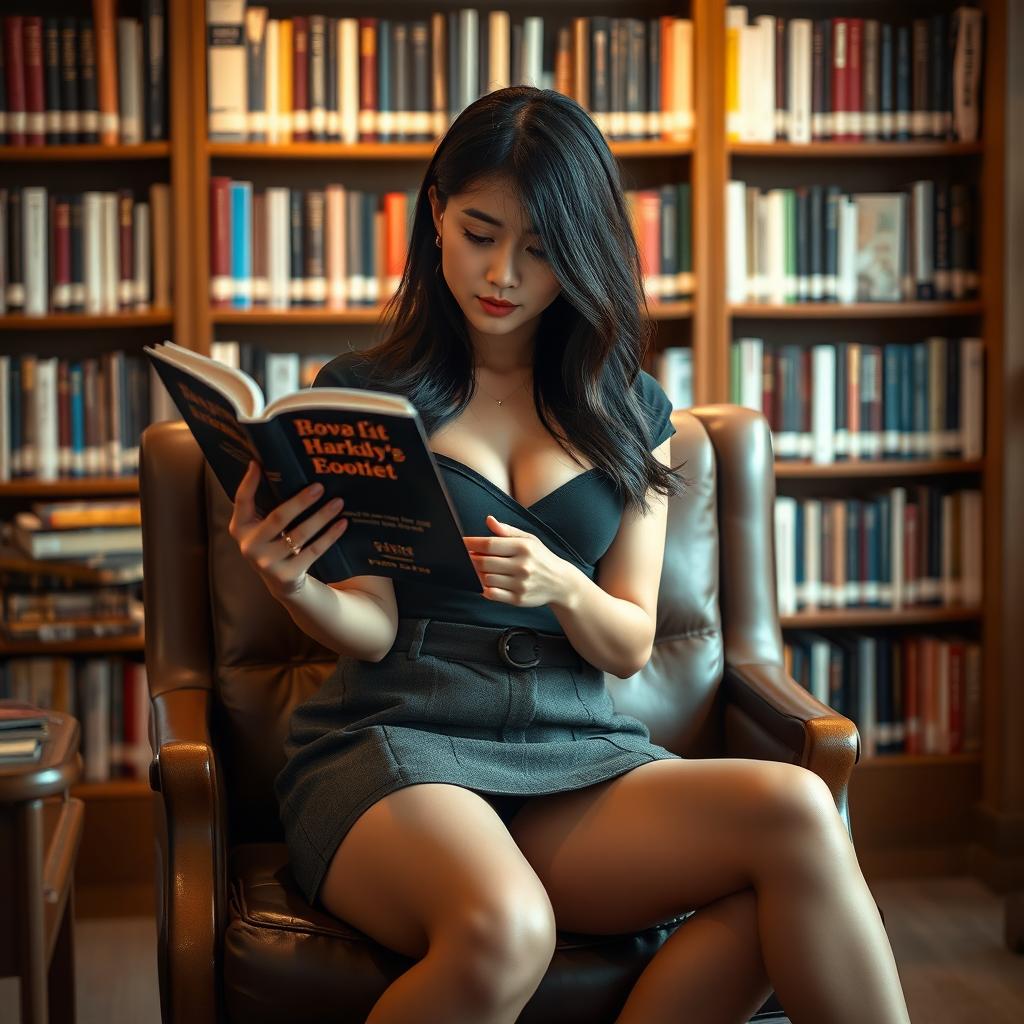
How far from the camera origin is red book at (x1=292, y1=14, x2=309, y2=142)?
2.88 m

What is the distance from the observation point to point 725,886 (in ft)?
4.59

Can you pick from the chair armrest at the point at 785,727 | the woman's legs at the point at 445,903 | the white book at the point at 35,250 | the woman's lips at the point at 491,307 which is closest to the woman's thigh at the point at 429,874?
the woman's legs at the point at 445,903

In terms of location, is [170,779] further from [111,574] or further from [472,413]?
[111,574]

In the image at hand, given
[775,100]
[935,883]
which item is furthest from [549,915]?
[775,100]

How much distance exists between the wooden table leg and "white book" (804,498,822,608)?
2071 mm

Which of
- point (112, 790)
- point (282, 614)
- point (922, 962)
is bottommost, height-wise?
point (922, 962)

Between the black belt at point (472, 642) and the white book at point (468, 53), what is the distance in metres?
1.65

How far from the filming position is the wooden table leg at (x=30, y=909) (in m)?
1.33

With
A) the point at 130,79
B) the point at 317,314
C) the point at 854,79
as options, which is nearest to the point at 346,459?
the point at 317,314

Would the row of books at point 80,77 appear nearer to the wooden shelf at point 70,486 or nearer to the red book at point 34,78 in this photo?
the red book at point 34,78

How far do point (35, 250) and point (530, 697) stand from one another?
1.88m

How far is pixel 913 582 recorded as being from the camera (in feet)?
10.1

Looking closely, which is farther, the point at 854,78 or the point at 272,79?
the point at 854,78

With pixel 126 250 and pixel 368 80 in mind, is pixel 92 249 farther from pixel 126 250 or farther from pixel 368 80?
pixel 368 80
